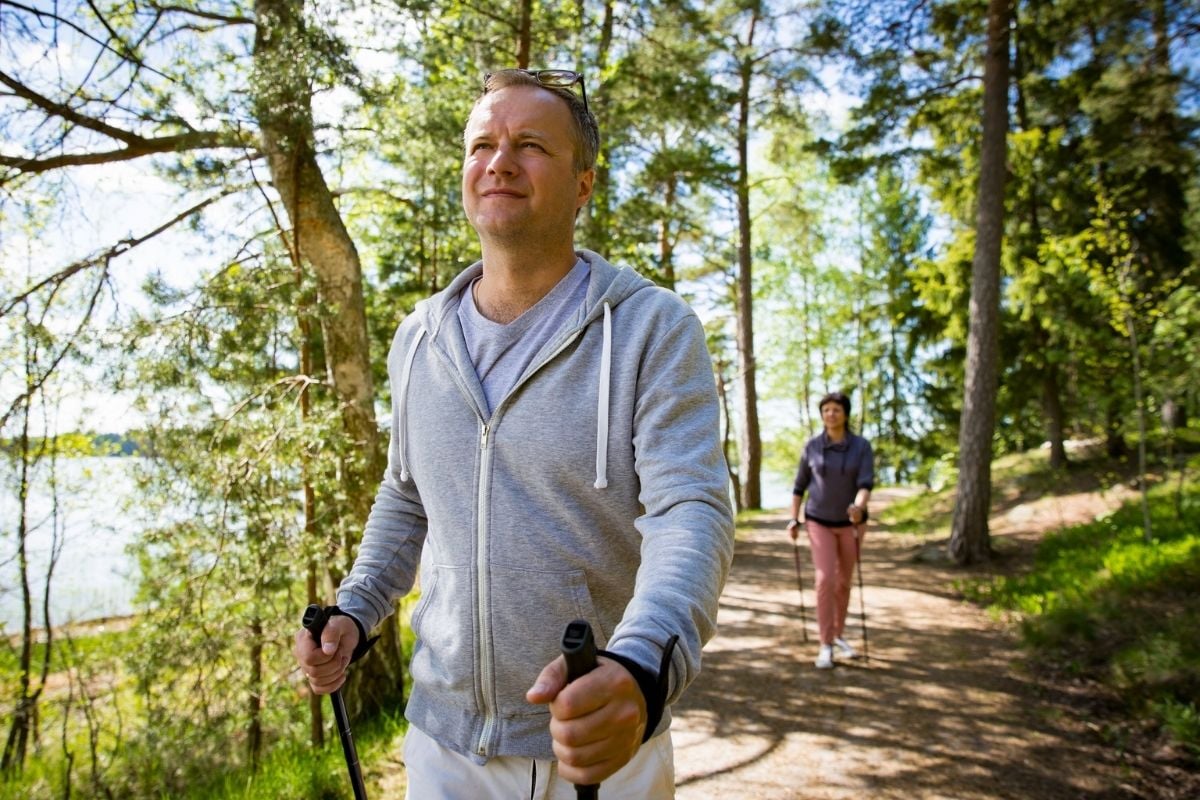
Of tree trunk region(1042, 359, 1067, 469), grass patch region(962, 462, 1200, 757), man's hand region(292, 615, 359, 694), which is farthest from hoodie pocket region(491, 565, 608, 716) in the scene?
tree trunk region(1042, 359, 1067, 469)

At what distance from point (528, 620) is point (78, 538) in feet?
21.8

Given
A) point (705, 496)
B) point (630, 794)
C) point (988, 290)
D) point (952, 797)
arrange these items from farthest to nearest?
point (988, 290) → point (952, 797) → point (630, 794) → point (705, 496)

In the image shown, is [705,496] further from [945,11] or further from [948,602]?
[945,11]

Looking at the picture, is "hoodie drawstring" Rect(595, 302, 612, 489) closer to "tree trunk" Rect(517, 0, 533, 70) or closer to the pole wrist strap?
the pole wrist strap

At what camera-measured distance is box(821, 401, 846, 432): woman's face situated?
22.1 ft

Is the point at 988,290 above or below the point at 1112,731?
above

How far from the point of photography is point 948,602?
29.1 feet

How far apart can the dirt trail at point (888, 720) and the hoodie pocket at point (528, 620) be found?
11.2ft

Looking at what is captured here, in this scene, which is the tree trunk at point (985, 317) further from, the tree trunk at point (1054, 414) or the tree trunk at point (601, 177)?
the tree trunk at point (1054, 414)

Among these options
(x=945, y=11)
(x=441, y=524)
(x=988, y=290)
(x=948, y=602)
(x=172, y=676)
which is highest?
(x=945, y=11)

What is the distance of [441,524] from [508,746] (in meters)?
0.50

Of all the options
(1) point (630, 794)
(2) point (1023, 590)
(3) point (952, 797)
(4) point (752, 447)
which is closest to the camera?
(1) point (630, 794)

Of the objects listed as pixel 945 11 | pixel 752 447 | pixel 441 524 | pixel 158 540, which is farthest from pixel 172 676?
pixel 752 447

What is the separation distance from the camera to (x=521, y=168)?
1.74m
